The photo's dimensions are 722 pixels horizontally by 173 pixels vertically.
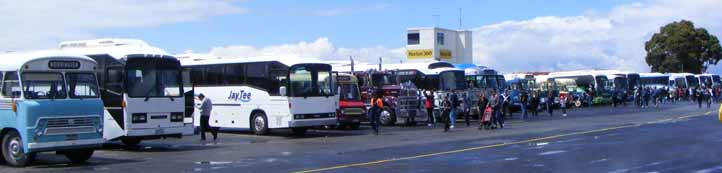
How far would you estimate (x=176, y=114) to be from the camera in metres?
22.0

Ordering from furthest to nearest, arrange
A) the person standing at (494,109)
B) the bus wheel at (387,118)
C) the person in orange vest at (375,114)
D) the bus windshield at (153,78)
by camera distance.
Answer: the bus wheel at (387,118)
the person standing at (494,109)
the person in orange vest at (375,114)
the bus windshield at (153,78)

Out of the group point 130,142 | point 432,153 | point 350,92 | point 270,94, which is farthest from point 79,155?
point 350,92

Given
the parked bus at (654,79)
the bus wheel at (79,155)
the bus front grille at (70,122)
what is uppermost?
the parked bus at (654,79)

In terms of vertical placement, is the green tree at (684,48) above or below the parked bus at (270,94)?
above

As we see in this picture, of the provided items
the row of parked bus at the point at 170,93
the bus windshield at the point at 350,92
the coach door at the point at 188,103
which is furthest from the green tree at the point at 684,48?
the coach door at the point at 188,103

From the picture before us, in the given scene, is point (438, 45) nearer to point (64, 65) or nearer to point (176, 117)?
point (176, 117)

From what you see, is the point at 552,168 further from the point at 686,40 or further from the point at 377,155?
the point at 686,40

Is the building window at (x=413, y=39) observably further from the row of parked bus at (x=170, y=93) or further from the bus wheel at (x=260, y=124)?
the bus wheel at (x=260, y=124)

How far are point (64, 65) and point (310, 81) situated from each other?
36.5 ft

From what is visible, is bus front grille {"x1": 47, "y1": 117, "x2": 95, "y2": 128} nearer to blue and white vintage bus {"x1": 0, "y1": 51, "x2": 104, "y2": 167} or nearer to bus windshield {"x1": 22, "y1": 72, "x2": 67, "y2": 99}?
blue and white vintage bus {"x1": 0, "y1": 51, "x2": 104, "y2": 167}

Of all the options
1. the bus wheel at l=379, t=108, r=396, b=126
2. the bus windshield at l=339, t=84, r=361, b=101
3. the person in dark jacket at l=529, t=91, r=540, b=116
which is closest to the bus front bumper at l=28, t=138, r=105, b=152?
the bus windshield at l=339, t=84, r=361, b=101

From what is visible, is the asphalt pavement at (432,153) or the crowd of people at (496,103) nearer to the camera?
the asphalt pavement at (432,153)

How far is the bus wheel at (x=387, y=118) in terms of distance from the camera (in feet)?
112

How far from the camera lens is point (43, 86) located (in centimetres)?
1711
